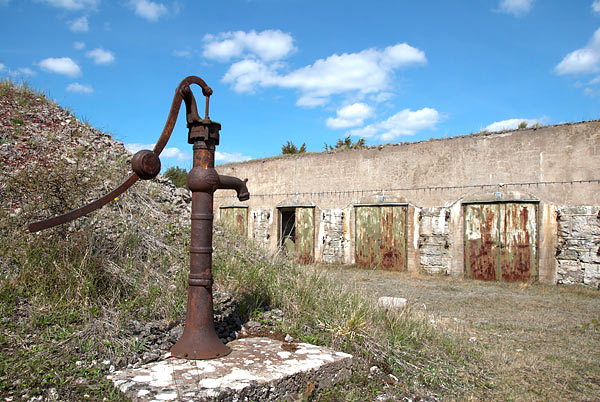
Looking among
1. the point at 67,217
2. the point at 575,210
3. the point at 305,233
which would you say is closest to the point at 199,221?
the point at 67,217

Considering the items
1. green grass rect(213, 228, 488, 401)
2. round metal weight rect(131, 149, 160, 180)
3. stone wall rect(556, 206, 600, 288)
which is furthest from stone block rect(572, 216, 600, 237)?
round metal weight rect(131, 149, 160, 180)

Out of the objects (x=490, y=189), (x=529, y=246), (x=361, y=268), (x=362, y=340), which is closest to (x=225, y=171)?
(x=361, y=268)

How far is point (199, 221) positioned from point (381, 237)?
9.36 meters

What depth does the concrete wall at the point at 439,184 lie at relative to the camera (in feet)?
30.5

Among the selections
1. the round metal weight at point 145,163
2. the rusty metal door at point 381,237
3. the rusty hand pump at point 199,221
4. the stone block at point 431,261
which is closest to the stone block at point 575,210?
the stone block at point 431,261

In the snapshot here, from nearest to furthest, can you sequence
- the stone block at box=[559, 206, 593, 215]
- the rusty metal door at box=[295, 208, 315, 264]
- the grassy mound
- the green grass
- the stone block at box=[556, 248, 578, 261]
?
the grassy mound, the green grass, the stone block at box=[559, 206, 593, 215], the stone block at box=[556, 248, 578, 261], the rusty metal door at box=[295, 208, 315, 264]

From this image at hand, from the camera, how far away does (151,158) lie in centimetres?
279

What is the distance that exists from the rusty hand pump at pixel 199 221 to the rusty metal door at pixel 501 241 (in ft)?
28.1

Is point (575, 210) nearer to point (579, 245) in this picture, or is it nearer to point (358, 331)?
point (579, 245)

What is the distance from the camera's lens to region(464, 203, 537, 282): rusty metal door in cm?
968

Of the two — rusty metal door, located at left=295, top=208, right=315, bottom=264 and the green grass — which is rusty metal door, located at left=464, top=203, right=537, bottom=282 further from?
the green grass

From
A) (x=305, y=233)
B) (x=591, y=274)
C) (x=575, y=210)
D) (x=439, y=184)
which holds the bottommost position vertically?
(x=591, y=274)

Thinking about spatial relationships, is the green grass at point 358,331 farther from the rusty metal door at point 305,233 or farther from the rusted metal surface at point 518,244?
the rusty metal door at point 305,233

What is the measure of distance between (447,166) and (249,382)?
935 centimetres
